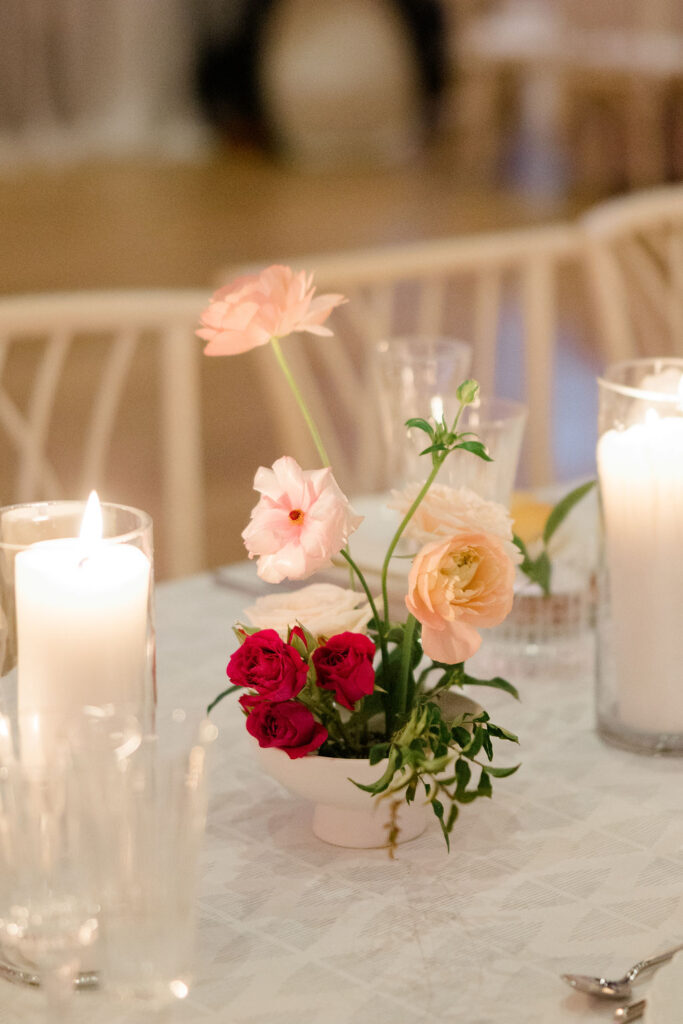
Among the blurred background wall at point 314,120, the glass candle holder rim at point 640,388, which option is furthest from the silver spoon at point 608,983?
the blurred background wall at point 314,120

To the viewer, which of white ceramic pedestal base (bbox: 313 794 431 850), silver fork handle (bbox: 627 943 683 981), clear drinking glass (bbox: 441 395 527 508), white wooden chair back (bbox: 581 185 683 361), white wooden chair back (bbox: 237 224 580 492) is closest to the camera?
silver fork handle (bbox: 627 943 683 981)

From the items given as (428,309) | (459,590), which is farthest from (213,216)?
(459,590)

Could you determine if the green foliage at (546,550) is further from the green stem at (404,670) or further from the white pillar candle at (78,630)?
the white pillar candle at (78,630)

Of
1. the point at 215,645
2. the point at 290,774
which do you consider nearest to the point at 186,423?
the point at 215,645

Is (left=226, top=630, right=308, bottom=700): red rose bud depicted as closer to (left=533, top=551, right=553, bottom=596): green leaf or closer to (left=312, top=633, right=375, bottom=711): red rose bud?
(left=312, top=633, right=375, bottom=711): red rose bud

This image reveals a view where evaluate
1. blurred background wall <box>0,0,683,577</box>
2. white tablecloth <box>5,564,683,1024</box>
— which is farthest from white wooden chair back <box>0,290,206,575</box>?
blurred background wall <box>0,0,683,577</box>

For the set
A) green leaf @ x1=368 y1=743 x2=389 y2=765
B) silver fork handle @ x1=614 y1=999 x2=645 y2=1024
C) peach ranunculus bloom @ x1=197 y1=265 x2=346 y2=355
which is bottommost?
silver fork handle @ x1=614 y1=999 x2=645 y2=1024

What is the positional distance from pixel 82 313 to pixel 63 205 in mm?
4538

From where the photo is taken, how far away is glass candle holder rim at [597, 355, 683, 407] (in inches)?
32.9

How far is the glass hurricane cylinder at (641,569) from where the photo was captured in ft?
2.76

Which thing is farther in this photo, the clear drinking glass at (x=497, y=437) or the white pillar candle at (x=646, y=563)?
the clear drinking glass at (x=497, y=437)

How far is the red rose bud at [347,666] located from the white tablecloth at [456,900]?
102 millimetres

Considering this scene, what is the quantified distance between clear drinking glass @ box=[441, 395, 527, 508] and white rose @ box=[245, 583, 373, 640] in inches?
8.8

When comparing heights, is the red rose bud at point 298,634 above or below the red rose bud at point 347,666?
above
